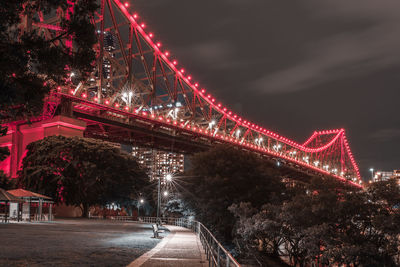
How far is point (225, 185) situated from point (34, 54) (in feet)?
97.5

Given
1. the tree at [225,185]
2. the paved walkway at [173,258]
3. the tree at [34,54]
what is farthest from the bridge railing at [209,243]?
the tree at [34,54]

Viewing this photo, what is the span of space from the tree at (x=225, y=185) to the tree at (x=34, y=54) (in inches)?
1067

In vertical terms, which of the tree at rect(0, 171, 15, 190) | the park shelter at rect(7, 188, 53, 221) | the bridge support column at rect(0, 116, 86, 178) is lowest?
the park shelter at rect(7, 188, 53, 221)

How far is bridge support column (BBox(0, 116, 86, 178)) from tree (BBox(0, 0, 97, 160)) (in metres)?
35.7

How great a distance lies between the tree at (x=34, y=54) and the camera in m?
10.4

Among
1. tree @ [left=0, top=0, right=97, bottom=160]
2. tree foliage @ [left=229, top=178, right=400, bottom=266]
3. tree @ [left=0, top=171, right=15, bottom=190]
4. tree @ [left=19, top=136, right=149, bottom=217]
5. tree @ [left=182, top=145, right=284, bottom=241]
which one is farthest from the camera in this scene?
tree @ [left=19, top=136, right=149, bottom=217]

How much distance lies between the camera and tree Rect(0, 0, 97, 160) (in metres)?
10.4

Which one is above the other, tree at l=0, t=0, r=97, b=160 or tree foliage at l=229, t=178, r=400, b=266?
tree at l=0, t=0, r=97, b=160

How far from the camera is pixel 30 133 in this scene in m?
50.3

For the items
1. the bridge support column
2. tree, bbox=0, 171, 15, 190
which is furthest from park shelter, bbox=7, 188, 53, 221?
the bridge support column

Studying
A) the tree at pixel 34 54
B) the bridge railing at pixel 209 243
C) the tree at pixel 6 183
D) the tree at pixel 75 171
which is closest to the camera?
the bridge railing at pixel 209 243

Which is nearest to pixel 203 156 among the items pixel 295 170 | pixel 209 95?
pixel 209 95

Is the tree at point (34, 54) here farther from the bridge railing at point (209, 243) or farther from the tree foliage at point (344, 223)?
the tree foliage at point (344, 223)

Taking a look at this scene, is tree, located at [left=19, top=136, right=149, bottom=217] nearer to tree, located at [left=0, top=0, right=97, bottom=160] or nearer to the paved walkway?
the paved walkway
